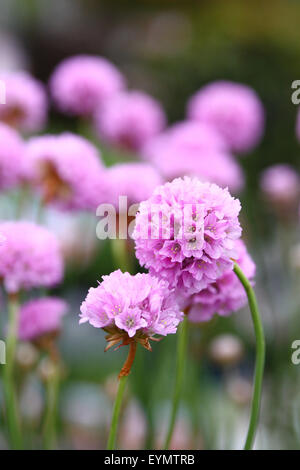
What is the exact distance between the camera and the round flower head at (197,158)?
71 centimetres

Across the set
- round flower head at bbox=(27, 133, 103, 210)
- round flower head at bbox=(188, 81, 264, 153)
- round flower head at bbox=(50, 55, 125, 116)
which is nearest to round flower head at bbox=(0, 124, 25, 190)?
round flower head at bbox=(27, 133, 103, 210)

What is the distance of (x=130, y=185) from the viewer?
56 centimetres

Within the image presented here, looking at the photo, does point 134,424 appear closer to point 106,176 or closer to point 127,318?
point 106,176

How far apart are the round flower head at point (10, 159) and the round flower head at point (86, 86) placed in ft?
0.80

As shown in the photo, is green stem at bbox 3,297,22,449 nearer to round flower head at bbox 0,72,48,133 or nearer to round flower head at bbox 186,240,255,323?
round flower head at bbox 186,240,255,323

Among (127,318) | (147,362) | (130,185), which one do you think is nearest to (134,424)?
(147,362)

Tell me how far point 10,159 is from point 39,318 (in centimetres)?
18

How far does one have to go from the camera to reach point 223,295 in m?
0.38

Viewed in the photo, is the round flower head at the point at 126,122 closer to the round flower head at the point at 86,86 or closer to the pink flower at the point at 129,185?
the round flower head at the point at 86,86

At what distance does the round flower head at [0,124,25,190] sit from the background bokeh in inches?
7.2
